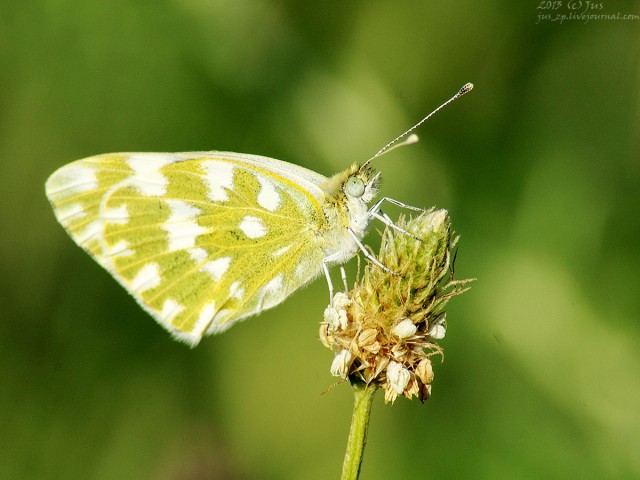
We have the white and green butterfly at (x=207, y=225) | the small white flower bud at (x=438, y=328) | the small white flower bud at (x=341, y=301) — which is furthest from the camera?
the white and green butterfly at (x=207, y=225)

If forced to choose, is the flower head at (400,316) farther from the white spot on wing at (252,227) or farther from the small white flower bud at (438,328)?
the white spot on wing at (252,227)

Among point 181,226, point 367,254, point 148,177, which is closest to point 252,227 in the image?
point 181,226

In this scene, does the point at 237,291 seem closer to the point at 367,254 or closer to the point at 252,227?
the point at 252,227

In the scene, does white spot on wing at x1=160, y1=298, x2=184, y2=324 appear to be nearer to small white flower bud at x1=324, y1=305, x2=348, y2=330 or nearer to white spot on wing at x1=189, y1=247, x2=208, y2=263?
white spot on wing at x1=189, y1=247, x2=208, y2=263

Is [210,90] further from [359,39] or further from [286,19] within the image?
[359,39]

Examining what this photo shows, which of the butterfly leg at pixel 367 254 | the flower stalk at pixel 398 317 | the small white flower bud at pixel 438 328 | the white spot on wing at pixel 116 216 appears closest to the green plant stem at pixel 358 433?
the flower stalk at pixel 398 317
